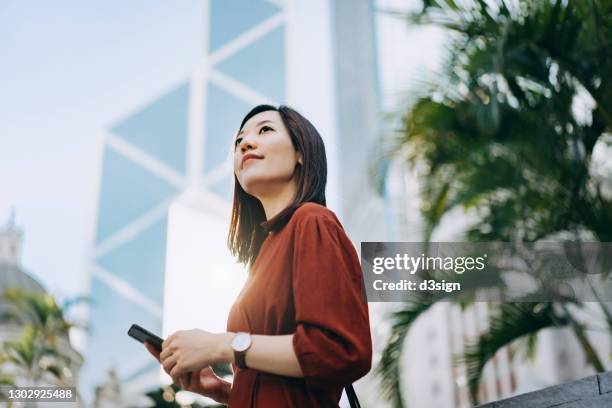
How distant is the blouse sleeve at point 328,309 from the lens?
1.85 meters

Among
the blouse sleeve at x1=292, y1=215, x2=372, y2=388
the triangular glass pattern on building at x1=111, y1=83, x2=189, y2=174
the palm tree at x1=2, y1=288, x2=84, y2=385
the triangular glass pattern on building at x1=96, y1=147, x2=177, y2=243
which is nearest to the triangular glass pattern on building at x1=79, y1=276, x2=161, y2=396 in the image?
the palm tree at x1=2, y1=288, x2=84, y2=385

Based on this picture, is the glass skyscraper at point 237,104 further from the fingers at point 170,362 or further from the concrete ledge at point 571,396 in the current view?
the concrete ledge at point 571,396

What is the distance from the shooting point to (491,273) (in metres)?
3.83

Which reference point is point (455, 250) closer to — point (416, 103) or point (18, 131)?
point (416, 103)

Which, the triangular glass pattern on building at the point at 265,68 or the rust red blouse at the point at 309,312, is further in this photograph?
the triangular glass pattern on building at the point at 265,68

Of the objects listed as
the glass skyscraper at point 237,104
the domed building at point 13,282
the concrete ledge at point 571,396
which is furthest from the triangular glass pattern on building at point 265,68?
the concrete ledge at point 571,396

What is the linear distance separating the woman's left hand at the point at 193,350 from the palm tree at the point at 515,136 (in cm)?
184

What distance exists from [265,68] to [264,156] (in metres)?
2.64

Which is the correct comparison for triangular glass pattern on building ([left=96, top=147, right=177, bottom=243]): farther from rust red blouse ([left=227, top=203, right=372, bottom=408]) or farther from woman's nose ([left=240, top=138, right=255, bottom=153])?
rust red blouse ([left=227, top=203, right=372, bottom=408])

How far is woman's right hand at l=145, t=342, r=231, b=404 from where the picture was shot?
2012 mm

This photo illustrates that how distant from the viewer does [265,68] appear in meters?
4.84

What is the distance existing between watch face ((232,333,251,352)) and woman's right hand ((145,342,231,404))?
0.61 ft

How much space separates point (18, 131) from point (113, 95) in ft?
1.93

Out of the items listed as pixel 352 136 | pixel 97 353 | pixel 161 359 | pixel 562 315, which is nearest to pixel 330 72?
pixel 562 315
